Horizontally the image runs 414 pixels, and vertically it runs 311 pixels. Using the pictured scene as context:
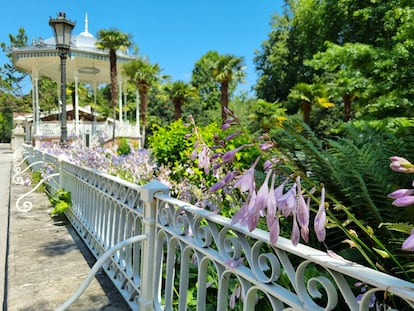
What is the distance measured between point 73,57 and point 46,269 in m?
17.0

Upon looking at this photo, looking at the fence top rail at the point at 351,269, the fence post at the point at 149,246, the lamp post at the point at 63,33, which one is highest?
the lamp post at the point at 63,33

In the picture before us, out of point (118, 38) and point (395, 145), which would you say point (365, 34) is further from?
point (395, 145)

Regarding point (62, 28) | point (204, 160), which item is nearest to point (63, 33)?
point (62, 28)

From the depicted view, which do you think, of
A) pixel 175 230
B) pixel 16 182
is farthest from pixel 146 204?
pixel 16 182

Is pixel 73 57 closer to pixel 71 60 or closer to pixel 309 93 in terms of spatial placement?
pixel 71 60

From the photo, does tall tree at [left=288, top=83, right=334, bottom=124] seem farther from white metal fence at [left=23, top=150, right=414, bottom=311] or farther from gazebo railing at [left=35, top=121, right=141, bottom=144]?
white metal fence at [left=23, top=150, right=414, bottom=311]

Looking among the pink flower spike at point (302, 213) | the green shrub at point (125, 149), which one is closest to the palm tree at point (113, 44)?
the green shrub at point (125, 149)

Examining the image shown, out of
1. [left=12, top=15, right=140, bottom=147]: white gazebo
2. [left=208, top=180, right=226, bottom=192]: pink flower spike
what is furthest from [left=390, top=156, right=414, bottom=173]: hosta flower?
[left=12, top=15, right=140, bottom=147]: white gazebo

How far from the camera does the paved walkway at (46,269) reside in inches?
91.8

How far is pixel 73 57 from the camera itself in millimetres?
17859

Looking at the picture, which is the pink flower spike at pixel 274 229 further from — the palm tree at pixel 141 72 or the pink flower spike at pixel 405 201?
the palm tree at pixel 141 72

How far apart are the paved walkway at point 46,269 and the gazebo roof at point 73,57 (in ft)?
46.6

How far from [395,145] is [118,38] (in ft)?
63.7

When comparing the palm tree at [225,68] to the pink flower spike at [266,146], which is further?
the palm tree at [225,68]
